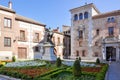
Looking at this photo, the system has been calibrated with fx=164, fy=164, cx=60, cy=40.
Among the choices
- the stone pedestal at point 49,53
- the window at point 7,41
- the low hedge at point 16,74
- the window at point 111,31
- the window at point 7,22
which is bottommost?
the low hedge at point 16,74

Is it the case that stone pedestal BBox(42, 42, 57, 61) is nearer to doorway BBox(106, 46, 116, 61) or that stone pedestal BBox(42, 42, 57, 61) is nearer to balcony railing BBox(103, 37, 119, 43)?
balcony railing BBox(103, 37, 119, 43)

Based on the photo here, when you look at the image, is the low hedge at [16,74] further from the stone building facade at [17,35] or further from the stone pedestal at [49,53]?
the stone building facade at [17,35]

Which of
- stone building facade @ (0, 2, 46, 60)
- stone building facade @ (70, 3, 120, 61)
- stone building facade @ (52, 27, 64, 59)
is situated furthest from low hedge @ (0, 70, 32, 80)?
stone building facade @ (52, 27, 64, 59)

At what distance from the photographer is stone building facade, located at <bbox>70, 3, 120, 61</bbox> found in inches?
1257

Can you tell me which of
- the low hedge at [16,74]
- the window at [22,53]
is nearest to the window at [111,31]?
the window at [22,53]

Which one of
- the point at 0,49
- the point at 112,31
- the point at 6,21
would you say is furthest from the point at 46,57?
the point at 112,31

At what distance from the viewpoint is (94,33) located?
1384 inches

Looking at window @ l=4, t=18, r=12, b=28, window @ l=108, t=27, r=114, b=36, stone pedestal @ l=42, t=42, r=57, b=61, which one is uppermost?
window @ l=4, t=18, r=12, b=28

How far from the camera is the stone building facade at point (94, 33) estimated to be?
31922mm

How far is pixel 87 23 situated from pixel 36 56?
1327cm

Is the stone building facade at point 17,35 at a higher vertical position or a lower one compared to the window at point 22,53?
higher

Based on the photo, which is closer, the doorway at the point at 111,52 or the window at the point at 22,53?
the window at the point at 22,53

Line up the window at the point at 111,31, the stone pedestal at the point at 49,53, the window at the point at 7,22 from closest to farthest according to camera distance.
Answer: the stone pedestal at the point at 49,53
the window at the point at 7,22
the window at the point at 111,31

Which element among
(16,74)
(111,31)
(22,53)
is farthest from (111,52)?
(16,74)
